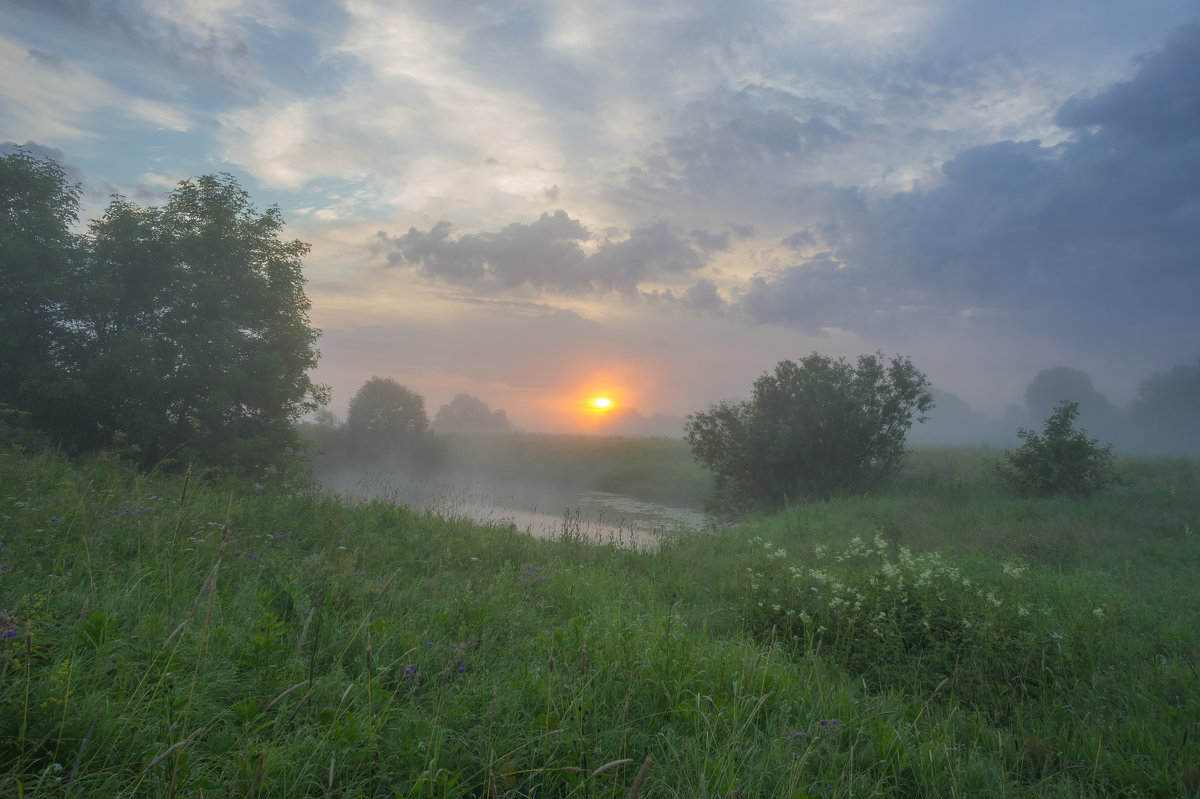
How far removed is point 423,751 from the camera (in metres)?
2.59

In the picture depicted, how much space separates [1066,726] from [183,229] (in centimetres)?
2230

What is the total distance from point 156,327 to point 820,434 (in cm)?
2225

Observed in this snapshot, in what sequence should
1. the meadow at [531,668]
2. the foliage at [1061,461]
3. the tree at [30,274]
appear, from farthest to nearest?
the foliage at [1061,461] → the tree at [30,274] → the meadow at [531,668]

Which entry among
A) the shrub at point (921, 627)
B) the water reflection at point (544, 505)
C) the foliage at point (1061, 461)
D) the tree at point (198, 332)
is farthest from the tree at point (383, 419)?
the shrub at point (921, 627)

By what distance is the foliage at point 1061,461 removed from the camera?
15656 millimetres

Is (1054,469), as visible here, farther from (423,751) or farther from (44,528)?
(44,528)

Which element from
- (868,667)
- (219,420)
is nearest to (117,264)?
(219,420)

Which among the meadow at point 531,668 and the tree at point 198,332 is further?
the tree at point 198,332

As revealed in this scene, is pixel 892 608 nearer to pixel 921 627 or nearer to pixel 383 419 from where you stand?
pixel 921 627

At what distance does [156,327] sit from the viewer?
16.2m

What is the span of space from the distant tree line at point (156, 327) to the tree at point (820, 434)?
15651mm

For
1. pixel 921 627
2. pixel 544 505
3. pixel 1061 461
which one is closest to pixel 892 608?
pixel 921 627

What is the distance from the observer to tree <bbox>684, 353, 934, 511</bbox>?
67.3ft

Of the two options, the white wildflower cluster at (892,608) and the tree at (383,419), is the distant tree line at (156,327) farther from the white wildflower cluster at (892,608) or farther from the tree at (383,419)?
the tree at (383,419)
